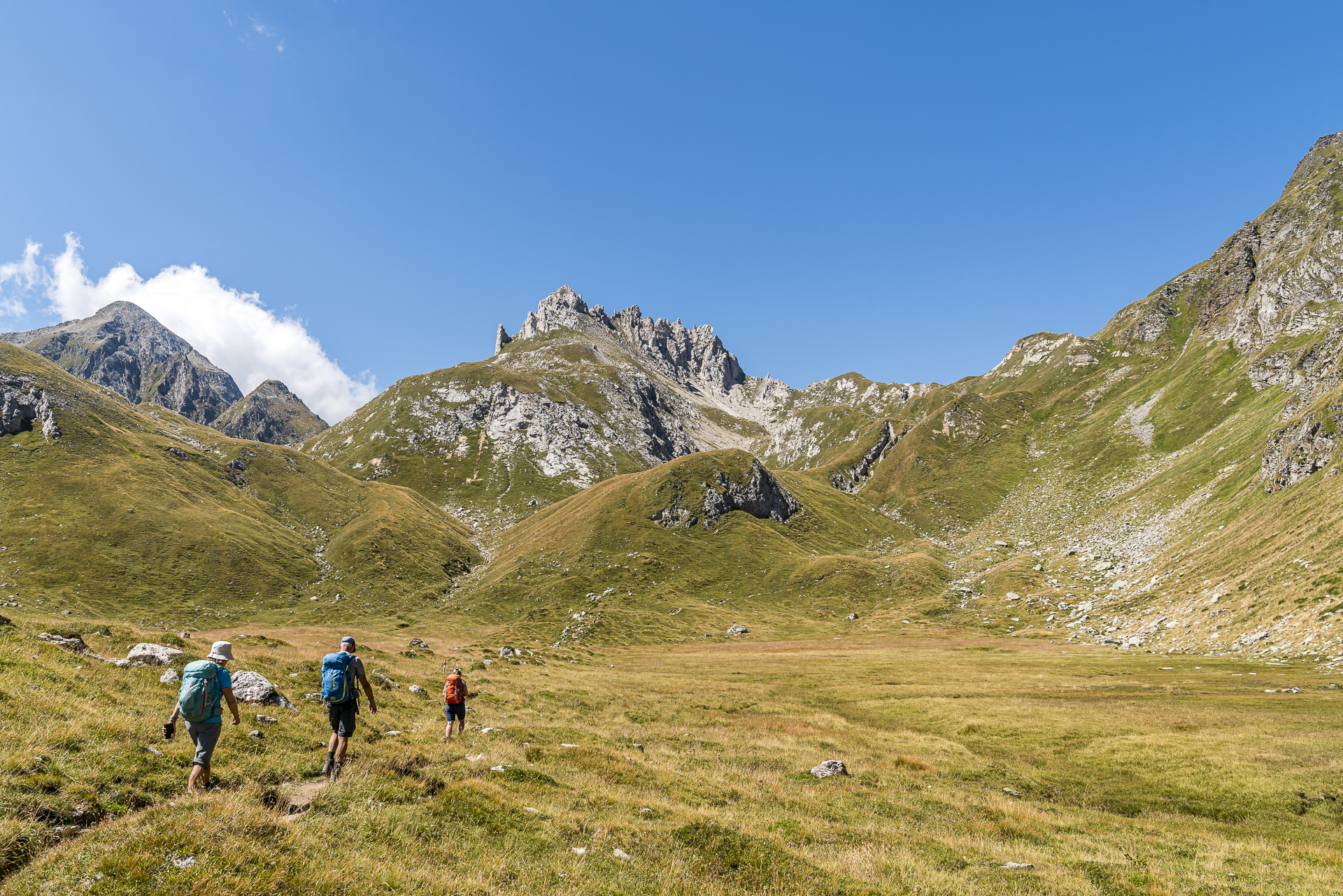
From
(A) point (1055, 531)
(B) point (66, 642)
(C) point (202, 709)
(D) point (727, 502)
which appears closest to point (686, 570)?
(D) point (727, 502)

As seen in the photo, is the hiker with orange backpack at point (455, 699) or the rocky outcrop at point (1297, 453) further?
the rocky outcrop at point (1297, 453)

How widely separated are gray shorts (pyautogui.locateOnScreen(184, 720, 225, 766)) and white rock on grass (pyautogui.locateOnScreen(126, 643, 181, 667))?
14185 millimetres

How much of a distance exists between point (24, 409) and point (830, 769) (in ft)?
634

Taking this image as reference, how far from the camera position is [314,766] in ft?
56.7

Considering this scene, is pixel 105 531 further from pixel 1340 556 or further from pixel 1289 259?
pixel 1289 259

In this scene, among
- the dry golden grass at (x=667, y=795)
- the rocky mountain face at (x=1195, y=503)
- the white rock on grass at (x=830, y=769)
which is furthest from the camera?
the rocky mountain face at (x=1195, y=503)

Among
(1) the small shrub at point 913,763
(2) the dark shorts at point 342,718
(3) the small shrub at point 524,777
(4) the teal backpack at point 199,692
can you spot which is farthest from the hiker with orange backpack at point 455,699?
(1) the small shrub at point 913,763

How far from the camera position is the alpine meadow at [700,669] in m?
13.8

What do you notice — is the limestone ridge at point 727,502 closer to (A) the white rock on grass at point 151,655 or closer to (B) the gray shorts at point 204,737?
(A) the white rock on grass at point 151,655

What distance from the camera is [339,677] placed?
1698 centimetres

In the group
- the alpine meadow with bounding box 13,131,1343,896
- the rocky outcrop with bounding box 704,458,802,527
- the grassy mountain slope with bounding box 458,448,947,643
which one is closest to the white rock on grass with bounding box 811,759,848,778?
the alpine meadow with bounding box 13,131,1343,896

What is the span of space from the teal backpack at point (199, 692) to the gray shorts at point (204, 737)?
0.59 ft

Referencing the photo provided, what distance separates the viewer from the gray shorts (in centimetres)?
1369

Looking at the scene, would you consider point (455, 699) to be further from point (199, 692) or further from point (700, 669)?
point (700, 669)
